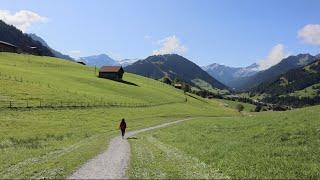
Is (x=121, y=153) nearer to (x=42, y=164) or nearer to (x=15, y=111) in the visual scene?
(x=42, y=164)

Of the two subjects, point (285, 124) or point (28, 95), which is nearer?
point (285, 124)

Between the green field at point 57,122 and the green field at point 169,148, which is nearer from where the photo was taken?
the green field at point 169,148

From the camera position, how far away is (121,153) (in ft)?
120

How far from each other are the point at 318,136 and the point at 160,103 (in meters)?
112

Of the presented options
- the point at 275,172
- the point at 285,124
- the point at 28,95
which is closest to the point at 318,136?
the point at 285,124

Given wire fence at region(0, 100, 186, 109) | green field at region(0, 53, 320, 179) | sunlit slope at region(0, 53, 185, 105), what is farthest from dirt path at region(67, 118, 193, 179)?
sunlit slope at region(0, 53, 185, 105)

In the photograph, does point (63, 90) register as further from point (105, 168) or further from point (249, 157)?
point (249, 157)

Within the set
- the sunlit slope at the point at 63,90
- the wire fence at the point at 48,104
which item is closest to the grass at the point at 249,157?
the wire fence at the point at 48,104

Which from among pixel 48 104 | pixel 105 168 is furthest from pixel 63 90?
pixel 105 168

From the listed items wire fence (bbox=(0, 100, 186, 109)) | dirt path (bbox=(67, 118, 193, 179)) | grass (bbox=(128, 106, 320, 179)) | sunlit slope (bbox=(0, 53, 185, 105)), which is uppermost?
Answer: sunlit slope (bbox=(0, 53, 185, 105))

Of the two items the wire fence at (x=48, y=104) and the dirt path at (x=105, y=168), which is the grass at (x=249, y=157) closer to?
the dirt path at (x=105, y=168)

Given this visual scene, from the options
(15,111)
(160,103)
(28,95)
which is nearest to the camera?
(15,111)

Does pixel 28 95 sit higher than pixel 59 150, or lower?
higher

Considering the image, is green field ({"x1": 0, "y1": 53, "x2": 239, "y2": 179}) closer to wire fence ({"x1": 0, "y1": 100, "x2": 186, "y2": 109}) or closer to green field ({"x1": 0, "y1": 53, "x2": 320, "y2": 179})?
green field ({"x1": 0, "y1": 53, "x2": 320, "y2": 179})
